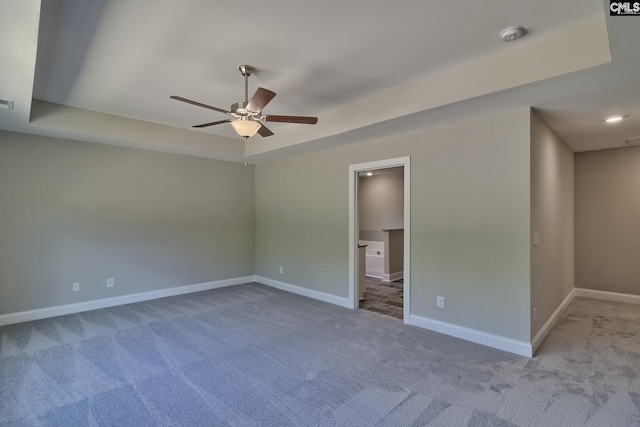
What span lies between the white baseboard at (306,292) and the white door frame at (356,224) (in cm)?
16

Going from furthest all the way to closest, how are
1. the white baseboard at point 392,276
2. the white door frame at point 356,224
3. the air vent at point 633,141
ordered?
1. the white baseboard at point 392,276
2. the air vent at point 633,141
3. the white door frame at point 356,224

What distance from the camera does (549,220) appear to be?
362 cm

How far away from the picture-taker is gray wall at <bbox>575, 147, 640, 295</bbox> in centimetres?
470

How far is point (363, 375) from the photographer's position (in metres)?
2.59

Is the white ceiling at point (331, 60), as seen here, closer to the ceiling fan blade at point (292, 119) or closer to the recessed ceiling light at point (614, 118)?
the recessed ceiling light at point (614, 118)

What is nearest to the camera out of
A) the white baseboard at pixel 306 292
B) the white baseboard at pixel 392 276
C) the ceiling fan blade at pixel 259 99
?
the ceiling fan blade at pixel 259 99

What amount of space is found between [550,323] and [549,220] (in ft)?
3.90

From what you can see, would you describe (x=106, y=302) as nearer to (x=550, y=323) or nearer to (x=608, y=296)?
(x=550, y=323)

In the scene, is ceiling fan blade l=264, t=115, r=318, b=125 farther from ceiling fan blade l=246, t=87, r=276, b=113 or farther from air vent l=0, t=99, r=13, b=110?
air vent l=0, t=99, r=13, b=110

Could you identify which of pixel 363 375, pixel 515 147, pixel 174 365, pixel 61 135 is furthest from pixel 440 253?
pixel 61 135

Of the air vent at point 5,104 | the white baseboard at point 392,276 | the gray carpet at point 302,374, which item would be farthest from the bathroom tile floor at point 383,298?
the air vent at point 5,104

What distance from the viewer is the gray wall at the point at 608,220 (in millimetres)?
4699

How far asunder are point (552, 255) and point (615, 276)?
2146mm

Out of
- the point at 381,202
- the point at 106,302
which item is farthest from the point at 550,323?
the point at 106,302
